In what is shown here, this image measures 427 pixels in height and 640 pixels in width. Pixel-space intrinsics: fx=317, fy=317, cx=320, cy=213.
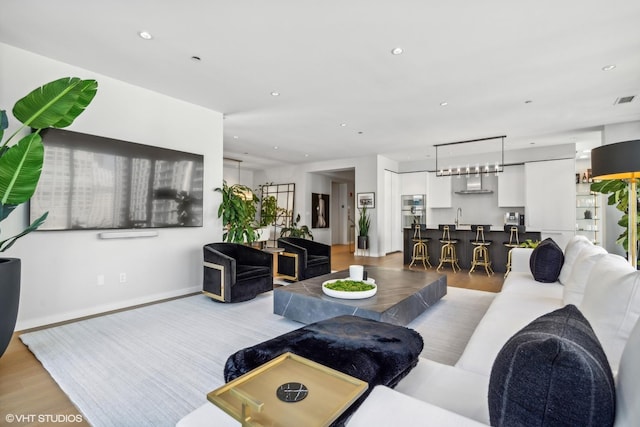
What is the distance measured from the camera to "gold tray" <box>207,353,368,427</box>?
818mm

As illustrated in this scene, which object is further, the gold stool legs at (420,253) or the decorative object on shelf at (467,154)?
the decorative object on shelf at (467,154)

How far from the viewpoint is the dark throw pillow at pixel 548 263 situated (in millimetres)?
3166

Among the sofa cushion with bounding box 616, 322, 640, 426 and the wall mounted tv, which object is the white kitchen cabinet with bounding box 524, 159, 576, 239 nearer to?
the wall mounted tv

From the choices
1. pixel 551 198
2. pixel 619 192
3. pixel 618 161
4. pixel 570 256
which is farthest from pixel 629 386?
pixel 551 198

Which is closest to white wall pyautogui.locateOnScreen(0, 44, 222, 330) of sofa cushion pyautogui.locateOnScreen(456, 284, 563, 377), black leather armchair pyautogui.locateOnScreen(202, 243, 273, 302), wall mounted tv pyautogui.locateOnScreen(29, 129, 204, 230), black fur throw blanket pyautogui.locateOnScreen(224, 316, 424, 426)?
wall mounted tv pyautogui.locateOnScreen(29, 129, 204, 230)

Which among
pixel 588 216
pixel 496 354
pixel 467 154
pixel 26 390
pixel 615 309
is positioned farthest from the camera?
pixel 467 154

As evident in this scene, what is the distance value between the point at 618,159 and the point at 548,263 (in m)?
1.21

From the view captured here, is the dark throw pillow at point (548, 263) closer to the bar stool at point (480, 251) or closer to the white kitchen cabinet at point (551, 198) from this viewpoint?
the bar stool at point (480, 251)

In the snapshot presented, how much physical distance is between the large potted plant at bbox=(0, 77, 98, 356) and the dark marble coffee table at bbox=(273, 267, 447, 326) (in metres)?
2.08

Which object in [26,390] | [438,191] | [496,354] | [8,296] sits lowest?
[26,390]

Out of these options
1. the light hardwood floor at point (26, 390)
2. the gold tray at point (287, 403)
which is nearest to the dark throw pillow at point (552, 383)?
the gold tray at point (287, 403)

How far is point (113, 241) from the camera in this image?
3844 mm

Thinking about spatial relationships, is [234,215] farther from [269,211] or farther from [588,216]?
[588,216]

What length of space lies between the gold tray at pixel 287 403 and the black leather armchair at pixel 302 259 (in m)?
3.92
